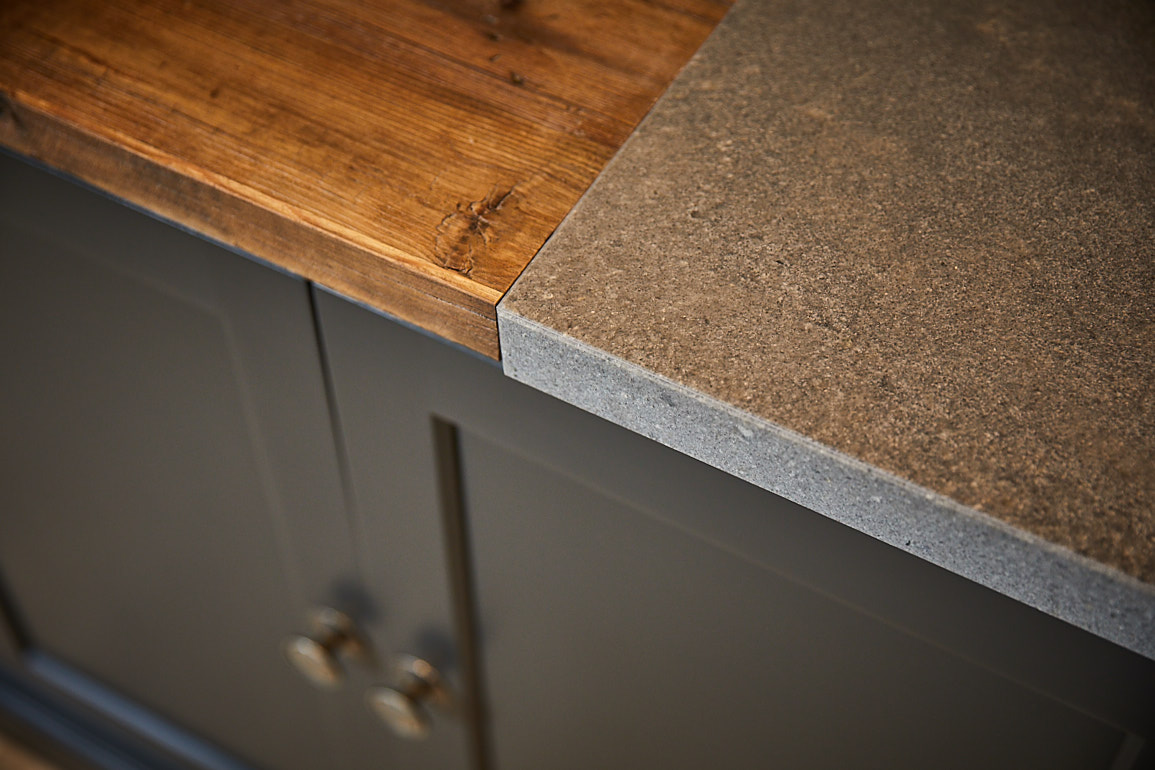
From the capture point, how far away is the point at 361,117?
0.43m

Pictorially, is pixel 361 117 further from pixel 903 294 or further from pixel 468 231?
pixel 903 294

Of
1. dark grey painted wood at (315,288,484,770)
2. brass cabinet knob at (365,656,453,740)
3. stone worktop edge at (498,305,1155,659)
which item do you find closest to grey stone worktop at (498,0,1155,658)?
stone worktop edge at (498,305,1155,659)

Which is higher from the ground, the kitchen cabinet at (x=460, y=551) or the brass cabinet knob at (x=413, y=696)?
the kitchen cabinet at (x=460, y=551)

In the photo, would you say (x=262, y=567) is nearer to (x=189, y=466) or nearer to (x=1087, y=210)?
(x=189, y=466)

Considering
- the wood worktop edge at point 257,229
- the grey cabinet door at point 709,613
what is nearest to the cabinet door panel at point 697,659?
the grey cabinet door at point 709,613

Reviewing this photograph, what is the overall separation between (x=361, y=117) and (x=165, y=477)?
0.32 m

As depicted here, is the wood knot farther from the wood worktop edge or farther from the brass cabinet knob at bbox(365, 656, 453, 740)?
the brass cabinet knob at bbox(365, 656, 453, 740)

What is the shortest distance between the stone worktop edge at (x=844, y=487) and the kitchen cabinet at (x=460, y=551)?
59mm

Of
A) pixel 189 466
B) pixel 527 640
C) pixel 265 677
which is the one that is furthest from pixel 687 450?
pixel 265 677

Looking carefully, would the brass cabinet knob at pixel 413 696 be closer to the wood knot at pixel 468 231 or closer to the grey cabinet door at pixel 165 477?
the grey cabinet door at pixel 165 477

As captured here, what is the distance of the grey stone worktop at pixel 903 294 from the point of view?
0.31 m

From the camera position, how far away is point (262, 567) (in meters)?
0.67

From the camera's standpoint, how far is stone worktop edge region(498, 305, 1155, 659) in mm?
302

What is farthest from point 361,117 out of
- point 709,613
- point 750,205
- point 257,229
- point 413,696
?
point 413,696
